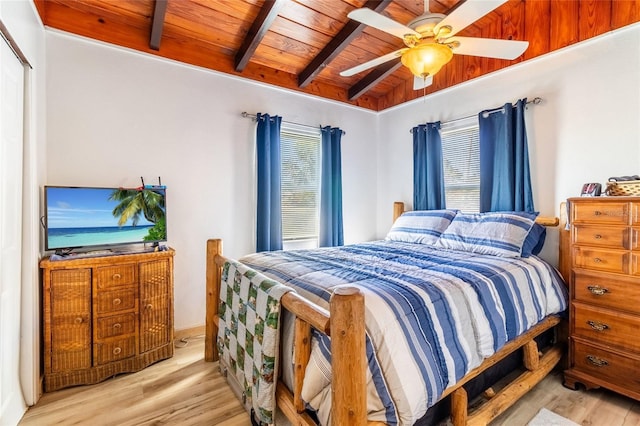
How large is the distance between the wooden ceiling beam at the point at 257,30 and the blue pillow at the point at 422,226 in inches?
90.7

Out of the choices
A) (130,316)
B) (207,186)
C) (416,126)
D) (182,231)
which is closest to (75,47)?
(207,186)

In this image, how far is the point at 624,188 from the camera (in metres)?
1.96

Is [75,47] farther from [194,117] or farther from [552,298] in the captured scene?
[552,298]

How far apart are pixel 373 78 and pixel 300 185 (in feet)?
5.01

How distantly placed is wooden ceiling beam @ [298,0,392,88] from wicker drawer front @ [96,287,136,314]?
104 inches

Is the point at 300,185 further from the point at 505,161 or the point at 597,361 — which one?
the point at 597,361

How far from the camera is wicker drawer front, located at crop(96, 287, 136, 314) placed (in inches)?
81.6

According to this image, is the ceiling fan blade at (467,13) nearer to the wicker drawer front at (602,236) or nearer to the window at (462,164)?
the wicker drawer front at (602,236)

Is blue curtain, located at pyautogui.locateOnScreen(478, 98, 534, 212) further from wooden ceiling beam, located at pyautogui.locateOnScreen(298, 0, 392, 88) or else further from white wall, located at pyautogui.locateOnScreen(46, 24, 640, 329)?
wooden ceiling beam, located at pyautogui.locateOnScreen(298, 0, 392, 88)

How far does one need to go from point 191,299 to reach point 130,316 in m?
0.69

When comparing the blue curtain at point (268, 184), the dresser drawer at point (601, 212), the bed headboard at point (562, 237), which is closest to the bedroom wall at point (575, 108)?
the bed headboard at point (562, 237)

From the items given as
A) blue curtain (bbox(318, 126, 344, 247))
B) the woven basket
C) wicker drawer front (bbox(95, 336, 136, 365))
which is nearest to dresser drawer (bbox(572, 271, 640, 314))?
the woven basket

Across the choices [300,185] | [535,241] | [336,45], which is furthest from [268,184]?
[535,241]

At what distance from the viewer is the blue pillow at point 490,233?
2.33m
